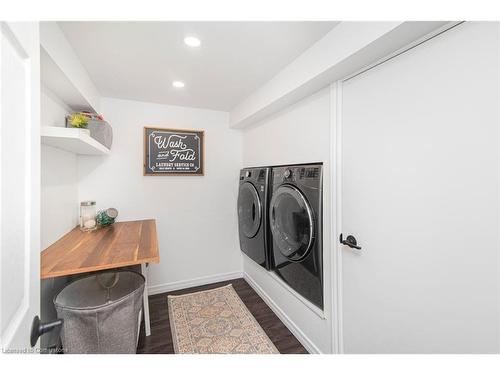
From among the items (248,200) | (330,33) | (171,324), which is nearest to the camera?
(330,33)

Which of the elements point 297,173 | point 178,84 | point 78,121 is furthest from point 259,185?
point 78,121

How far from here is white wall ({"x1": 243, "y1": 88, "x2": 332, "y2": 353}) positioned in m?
1.63

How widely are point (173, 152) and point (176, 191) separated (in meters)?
0.49

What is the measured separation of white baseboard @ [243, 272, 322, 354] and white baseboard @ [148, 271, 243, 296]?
350 millimetres

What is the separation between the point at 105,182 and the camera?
2.43 metres

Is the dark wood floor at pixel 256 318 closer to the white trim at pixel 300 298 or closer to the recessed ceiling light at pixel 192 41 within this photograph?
the white trim at pixel 300 298

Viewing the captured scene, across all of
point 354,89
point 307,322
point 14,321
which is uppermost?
point 354,89

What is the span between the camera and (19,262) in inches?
22.7

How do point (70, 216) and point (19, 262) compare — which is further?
point (70, 216)

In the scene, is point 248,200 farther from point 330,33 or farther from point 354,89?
point 330,33
